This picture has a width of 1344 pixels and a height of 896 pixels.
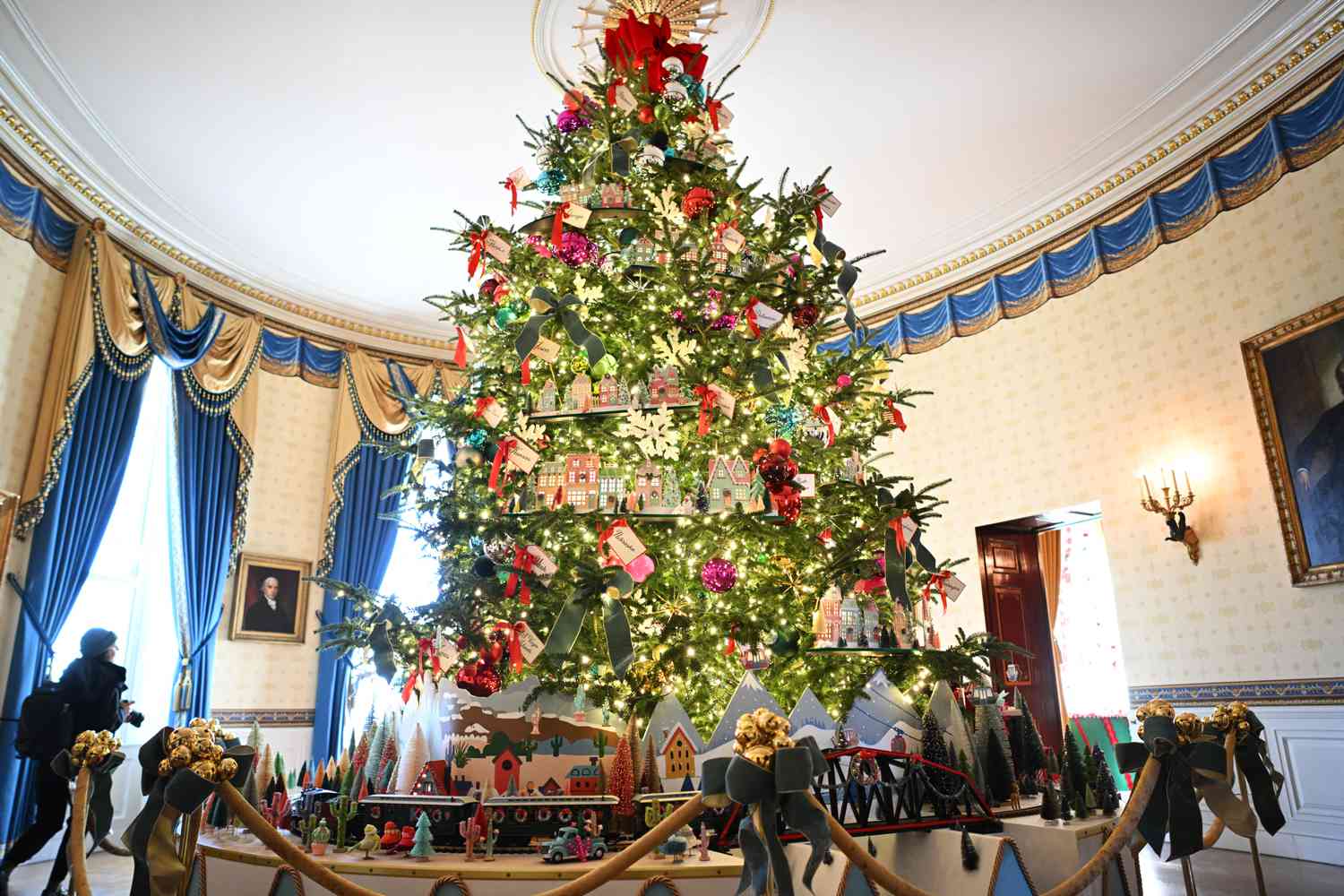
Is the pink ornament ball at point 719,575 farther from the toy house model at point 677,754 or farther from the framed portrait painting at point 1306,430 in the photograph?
the framed portrait painting at point 1306,430

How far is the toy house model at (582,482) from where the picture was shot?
3.65 m

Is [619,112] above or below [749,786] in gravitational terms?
above

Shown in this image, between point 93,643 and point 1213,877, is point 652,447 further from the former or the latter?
point 1213,877

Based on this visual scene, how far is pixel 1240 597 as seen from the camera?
5.84 metres

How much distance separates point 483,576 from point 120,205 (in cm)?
584

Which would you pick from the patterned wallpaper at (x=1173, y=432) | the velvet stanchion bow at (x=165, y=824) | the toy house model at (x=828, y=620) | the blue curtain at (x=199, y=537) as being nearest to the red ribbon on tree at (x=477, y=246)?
the toy house model at (x=828, y=620)

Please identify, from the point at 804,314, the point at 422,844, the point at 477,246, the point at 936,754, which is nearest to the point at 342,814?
the point at 422,844

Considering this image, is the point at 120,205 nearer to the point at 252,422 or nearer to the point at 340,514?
the point at 252,422

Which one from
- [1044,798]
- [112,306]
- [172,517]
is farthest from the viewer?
[172,517]

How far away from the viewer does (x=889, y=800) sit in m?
3.06

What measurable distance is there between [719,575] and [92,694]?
4197 millimetres

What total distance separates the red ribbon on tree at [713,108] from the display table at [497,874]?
12.3ft

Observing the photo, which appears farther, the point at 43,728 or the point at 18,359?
the point at 18,359

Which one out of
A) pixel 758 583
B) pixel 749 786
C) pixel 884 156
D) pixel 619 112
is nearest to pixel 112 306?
pixel 619 112
